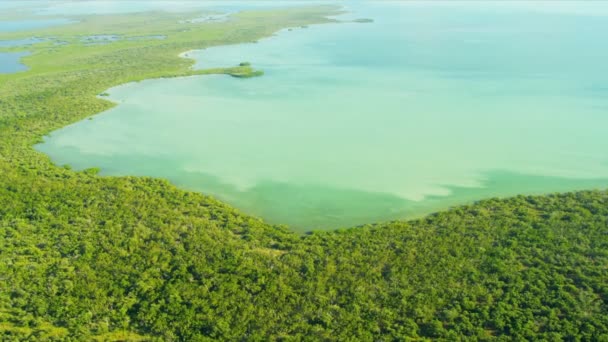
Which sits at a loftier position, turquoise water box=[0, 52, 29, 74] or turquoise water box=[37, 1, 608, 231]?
turquoise water box=[0, 52, 29, 74]

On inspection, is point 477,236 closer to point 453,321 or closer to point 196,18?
point 453,321

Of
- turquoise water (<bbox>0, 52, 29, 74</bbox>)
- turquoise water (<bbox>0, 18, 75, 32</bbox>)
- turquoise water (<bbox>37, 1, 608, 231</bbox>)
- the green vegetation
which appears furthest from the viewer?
turquoise water (<bbox>0, 18, 75, 32</bbox>)

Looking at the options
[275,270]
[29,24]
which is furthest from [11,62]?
[275,270]

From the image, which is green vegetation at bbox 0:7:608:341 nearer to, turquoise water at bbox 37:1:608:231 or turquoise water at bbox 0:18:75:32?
turquoise water at bbox 37:1:608:231

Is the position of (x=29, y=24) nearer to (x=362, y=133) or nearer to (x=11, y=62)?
(x=11, y=62)

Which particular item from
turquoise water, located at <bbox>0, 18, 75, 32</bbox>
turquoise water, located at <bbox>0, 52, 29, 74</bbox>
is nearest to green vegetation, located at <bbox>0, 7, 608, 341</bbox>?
turquoise water, located at <bbox>0, 52, 29, 74</bbox>

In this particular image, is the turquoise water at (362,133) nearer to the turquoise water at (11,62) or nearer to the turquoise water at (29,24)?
the turquoise water at (11,62)

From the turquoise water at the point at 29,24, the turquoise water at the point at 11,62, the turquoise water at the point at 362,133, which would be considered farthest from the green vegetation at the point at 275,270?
the turquoise water at the point at 29,24
